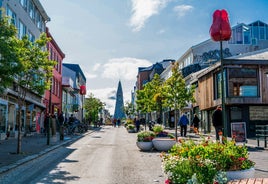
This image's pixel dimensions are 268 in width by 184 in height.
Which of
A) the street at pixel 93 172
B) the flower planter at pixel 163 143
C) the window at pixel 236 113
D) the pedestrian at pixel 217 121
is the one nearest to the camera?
the street at pixel 93 172

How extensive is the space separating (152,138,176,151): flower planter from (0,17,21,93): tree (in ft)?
21.3

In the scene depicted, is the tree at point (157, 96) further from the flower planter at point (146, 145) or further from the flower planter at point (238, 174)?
the flower planter at point (238, 174)

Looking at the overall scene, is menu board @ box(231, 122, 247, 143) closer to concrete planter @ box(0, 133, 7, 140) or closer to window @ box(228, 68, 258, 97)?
window @ box(228, 68, 258, 97)

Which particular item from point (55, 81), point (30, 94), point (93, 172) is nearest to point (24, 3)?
point (30, 94)

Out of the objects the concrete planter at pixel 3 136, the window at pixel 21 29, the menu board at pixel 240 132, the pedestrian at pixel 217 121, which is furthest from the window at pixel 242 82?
the concrete planter at pixel 3 136

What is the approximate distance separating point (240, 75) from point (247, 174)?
25.5 m

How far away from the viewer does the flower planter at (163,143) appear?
46.7 feet

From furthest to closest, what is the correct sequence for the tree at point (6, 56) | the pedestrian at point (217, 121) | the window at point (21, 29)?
the window at point (21, 29) < the pedestrian at point (217, 121) < the tree at point (6, 56)

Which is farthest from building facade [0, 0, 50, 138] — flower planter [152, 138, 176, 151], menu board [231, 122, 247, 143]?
menu board [231, 122, 247, 143]

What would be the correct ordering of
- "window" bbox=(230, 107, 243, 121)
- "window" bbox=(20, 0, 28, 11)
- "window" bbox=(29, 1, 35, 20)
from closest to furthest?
1. "window" bbox=(20, 0, 28, 11)
2. "window" bbox=(230, 107, 243, 121)
3. "window" bbox=(29, 1, 35, 20)

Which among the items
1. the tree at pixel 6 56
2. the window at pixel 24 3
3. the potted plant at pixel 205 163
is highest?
the window at pixel 24 3

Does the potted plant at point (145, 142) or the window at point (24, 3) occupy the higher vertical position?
the window at point (24, 3)

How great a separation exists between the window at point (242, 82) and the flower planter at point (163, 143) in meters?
16.7

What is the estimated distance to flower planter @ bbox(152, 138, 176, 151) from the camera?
14242 mm
